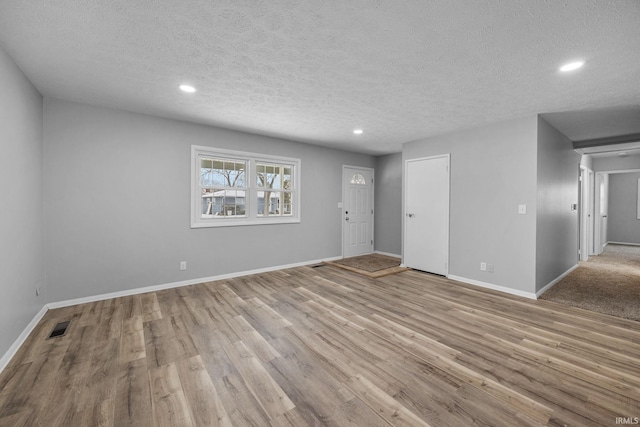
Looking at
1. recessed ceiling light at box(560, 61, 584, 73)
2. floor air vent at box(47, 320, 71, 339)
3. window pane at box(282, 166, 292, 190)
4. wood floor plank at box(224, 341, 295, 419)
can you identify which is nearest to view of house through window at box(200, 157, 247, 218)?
window pane at box(282, 166, 292, 190)

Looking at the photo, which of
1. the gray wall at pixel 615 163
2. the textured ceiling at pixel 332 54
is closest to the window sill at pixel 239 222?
the textured ceiling at pixel 332 54

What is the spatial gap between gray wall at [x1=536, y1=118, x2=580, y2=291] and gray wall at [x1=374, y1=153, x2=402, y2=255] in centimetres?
271

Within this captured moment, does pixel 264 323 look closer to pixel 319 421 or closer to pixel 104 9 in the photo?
pixel 319 421

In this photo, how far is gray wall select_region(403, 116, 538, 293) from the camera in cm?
359

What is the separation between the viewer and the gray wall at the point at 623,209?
26.1ft

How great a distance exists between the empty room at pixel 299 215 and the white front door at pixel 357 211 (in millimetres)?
920

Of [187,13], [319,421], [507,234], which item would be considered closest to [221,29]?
[187,13]

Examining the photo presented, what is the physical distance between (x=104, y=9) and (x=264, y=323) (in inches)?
111

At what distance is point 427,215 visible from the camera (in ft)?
15.7

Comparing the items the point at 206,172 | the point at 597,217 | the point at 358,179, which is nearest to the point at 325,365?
the point at 206,172

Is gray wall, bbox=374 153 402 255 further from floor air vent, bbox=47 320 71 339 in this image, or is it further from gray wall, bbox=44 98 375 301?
floor air vent, bbox=47 320 71 339

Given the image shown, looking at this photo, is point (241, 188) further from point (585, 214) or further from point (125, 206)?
point (585, 214)

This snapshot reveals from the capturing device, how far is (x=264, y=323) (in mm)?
2758

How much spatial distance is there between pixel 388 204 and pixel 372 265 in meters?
1.79
